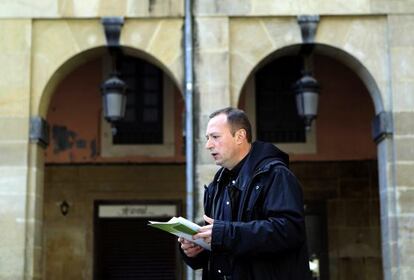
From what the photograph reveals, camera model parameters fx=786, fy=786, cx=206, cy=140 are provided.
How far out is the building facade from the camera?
10.7 m

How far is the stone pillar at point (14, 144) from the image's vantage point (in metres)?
10.5

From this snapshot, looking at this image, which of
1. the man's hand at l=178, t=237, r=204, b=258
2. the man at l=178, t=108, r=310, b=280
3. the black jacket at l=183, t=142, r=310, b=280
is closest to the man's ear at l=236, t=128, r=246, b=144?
the man at l=178, t=108, r=310, b=280

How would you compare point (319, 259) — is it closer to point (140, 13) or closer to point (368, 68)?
point (368, 68)

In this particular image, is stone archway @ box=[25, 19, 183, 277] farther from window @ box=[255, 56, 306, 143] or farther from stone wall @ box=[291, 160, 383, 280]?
stone wall @ box=[291, 160, 383, 280]

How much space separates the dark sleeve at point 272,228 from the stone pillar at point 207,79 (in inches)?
272

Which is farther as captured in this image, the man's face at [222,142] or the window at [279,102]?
the window at [279,102]

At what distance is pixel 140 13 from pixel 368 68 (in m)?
3.30

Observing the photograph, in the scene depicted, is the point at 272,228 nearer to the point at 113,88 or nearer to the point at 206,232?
the point at 206,232

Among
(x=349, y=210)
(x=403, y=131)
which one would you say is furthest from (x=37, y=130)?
(x=349, y=210)

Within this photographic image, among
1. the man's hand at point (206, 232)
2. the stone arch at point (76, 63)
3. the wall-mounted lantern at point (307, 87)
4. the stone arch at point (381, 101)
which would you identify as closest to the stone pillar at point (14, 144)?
the stone arch at point (76, 63)

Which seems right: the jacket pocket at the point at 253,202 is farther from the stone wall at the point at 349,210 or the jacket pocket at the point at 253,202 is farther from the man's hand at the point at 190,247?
the stone wall at the point at 349,210

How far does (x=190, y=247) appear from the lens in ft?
13.2

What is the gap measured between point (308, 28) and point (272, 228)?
25.5 ft

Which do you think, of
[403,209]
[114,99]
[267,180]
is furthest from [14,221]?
[267,180]
